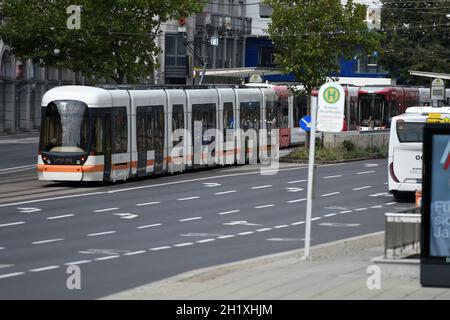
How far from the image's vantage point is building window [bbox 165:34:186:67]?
96688mm

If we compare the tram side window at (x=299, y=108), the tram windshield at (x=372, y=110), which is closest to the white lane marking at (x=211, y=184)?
the tram side window at (x=299, y=108)

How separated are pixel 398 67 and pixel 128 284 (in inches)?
3128

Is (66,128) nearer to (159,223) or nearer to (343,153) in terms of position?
(159,223)

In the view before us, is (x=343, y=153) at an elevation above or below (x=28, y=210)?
below

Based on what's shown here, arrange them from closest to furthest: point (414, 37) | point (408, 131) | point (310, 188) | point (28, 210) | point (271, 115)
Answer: point (310, 188)
point (28, 210)
point (408, 131)
point (271, 115)
point (414, 37)

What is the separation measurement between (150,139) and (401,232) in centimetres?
2226

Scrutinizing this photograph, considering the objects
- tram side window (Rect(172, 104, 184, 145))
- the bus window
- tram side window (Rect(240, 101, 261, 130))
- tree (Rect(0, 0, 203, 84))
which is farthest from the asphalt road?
tree (Rect(0, 0, 203, 84))

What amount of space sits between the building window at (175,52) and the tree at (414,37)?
1459 centimetres

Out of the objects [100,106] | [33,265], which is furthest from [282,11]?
[33,265]

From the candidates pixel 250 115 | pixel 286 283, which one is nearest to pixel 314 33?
pixel 250 115

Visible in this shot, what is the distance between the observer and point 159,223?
93.1 feet

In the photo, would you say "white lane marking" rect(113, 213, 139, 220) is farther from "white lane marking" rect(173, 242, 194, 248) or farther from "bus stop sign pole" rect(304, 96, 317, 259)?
"bus stop sign pole" rect(304, 96, 317, 259)

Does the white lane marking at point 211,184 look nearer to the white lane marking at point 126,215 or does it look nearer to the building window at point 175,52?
the white lane marking at point 126,215

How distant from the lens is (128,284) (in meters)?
18.2
